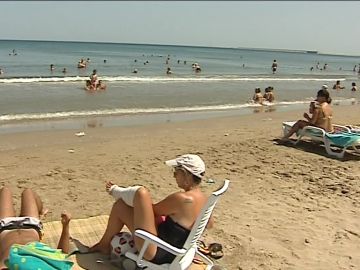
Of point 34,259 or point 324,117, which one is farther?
Result: point 324,117

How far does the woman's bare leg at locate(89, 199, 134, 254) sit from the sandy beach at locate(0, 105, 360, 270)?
103cm

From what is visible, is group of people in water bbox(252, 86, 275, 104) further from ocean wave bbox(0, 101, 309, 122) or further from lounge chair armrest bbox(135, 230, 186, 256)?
lounge chair armrest bbox(135, 230, 186, 256)

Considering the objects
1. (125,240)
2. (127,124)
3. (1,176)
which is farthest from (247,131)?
(125,240)

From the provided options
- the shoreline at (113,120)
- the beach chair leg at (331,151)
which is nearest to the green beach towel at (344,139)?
the beach chair leg at (331,151)

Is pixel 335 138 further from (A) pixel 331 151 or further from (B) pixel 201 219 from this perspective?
(B) pixel 201 219

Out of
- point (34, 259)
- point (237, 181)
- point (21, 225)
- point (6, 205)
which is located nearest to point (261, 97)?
point (237, 181)

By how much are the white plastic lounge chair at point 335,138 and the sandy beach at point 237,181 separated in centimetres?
22

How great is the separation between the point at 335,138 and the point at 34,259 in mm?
6327

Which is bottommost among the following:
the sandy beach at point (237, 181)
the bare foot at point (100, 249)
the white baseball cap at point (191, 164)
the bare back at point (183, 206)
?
the sandy beach at point (237, 181)

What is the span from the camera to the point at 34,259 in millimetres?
2676

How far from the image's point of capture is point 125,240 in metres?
3.55

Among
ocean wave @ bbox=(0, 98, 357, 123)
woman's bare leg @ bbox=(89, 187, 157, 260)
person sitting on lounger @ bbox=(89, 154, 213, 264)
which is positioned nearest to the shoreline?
ocean wave @ bbox=(0, 98, 357, 123)

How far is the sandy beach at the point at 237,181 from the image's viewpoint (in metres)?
4.35

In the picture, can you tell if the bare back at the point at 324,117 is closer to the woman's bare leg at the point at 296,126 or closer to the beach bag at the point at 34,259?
the woman's bare leg at the point at 296,126
